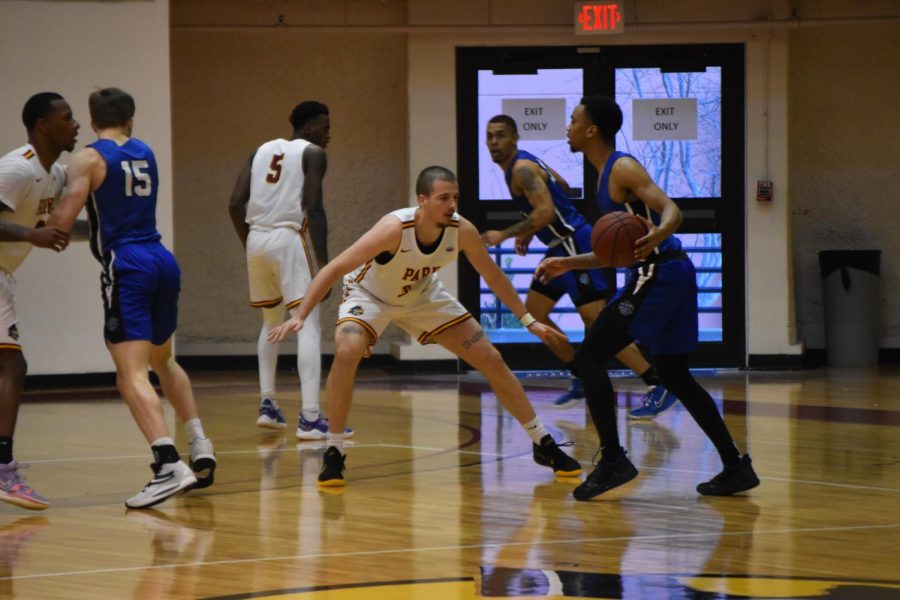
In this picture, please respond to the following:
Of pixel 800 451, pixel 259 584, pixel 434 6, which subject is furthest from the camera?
pixel 434 6

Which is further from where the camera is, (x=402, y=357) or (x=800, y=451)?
(x=402, y=357)

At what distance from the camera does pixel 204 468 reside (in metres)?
6.38

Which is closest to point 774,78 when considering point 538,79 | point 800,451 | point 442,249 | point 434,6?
point 538,79

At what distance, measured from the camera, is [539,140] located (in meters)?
12.4

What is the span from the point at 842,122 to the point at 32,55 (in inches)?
278

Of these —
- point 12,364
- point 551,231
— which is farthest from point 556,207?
point 12,364

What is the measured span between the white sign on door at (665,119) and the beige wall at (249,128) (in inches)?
83.6

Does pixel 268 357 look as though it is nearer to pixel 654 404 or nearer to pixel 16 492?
pixel 654 404

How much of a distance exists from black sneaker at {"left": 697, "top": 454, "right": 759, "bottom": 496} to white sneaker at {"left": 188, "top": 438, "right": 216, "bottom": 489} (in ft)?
7.24

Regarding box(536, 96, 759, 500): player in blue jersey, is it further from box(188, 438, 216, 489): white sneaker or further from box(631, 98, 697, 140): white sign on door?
box(631, 98, 697, 140): white sign on door

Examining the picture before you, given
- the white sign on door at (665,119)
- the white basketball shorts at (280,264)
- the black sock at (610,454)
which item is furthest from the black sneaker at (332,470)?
the white sign on door at (665,119)

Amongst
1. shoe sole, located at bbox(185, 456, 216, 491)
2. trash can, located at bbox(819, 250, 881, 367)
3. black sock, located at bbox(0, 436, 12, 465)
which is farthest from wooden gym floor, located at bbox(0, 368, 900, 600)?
trash can, located at bbox(819, 250, 881, 367)

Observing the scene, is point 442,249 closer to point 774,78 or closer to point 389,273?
point 389,273

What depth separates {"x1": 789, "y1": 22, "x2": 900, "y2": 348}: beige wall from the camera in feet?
41.5
